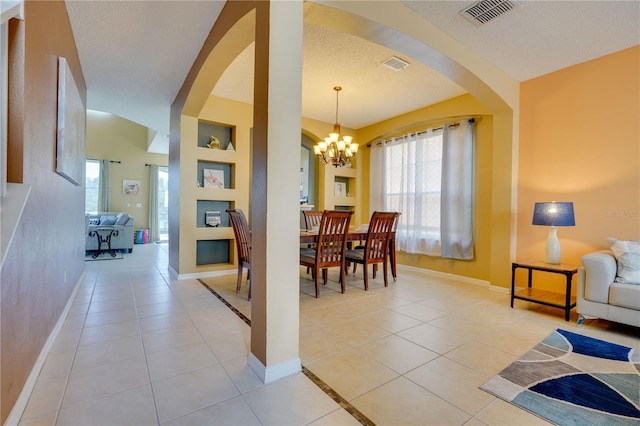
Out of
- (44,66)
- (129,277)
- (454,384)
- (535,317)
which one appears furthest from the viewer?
(129,277)

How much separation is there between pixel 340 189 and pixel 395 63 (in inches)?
121

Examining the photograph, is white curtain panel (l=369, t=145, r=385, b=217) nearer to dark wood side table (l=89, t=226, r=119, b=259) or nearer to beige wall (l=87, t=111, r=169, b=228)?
dark wood side table (l=89, t=226, r=119, b=259)

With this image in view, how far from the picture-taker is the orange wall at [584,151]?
114 inches

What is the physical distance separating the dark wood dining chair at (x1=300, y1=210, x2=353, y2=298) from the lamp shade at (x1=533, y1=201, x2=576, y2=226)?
80.3 inches

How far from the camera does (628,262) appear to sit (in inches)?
97.0

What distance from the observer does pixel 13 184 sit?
4.72ft

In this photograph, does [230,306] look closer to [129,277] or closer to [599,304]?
[129,277]

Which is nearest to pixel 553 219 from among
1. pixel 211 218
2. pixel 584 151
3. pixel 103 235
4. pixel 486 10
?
pixel 584 151

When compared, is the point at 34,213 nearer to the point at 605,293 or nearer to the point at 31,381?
the point at 31,381

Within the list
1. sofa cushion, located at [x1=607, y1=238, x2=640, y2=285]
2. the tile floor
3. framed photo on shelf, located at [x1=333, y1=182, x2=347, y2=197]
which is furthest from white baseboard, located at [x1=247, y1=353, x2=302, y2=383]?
framed photo on shelf, located at [x1=333, y1=182, x2=347, y2=197]

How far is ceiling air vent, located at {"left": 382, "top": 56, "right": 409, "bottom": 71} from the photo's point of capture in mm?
3283

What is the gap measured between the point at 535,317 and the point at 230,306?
3.09m

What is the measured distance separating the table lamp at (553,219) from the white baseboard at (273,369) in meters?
2.91

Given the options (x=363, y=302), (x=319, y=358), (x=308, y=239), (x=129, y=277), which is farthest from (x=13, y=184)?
(x=129, y=277)
